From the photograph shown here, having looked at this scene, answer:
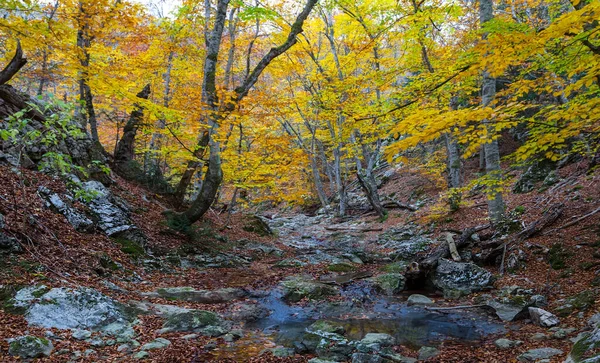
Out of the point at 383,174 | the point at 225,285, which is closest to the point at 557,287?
the point at 225,285

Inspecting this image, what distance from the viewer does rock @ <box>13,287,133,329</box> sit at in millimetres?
4494

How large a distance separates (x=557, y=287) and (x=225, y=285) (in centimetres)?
668

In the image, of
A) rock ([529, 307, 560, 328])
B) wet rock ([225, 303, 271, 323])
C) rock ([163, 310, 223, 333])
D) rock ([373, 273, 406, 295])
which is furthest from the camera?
rock ([373, 273, 406, 295])

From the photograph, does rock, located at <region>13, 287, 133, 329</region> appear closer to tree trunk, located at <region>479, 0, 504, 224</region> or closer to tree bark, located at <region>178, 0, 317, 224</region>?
tree bark, located at <region>178, 0, 317, 224</region>

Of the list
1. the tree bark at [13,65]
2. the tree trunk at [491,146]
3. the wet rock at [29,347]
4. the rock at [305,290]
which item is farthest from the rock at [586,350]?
the tree bark at [13,65]

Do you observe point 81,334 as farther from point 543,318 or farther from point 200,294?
point 543,318

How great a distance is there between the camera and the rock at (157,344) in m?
4.37

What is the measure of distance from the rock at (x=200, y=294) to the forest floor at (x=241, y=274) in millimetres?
223

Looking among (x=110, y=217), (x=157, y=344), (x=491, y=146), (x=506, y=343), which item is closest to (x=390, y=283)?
(x=506, y=343)

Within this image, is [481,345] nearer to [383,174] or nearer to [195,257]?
[195,257]

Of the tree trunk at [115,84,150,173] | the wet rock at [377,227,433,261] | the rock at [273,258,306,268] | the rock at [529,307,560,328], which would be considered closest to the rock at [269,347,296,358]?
the rock at [529,307,560,328]

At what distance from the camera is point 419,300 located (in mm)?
7363

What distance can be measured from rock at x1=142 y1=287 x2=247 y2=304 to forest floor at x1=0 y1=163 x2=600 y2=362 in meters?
0.22

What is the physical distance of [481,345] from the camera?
189 inches
